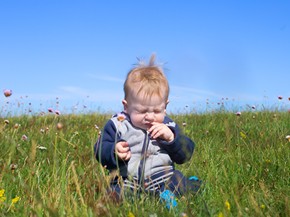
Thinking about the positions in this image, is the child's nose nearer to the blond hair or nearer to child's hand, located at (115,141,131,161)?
the blond hair

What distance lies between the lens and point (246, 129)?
7.10 meters

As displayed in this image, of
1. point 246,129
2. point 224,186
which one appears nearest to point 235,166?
point 224,186

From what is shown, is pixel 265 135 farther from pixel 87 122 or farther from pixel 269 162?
pixel 87 122

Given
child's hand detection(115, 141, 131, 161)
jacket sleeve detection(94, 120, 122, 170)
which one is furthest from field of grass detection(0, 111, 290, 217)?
child's hand detection(115, 141, 131, 161)

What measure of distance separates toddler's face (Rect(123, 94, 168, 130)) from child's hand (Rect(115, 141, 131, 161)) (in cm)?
24

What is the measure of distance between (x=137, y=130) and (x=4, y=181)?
41.1 inches

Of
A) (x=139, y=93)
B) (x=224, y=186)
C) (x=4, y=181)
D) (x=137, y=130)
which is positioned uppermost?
(x=139, y=93)

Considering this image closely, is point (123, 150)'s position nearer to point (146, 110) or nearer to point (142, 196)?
point (146, 110)

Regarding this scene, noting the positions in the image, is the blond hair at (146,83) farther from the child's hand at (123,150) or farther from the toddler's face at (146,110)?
the child's hand at (123,150)

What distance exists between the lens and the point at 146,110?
365 centimetres

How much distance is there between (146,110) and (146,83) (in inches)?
7.9

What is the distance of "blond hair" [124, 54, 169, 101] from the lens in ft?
11.9

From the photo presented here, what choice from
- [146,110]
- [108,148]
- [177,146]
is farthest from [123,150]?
[177,146]

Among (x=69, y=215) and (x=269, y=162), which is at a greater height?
(x=269, y=162)
